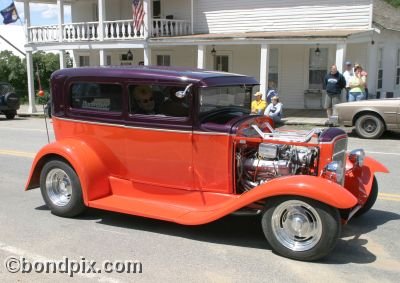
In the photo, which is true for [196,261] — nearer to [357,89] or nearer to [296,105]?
[357,89]

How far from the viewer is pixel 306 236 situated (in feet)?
15.7

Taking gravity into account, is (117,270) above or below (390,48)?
below

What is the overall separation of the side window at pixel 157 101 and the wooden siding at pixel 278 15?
14767 mm

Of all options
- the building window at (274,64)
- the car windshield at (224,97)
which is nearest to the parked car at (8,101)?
the building window at (274,64)

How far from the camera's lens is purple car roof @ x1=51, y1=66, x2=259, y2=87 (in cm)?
544

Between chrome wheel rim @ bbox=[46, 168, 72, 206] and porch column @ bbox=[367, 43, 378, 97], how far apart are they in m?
15.2

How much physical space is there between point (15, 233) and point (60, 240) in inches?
25.1

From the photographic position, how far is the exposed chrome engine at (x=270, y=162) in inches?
205

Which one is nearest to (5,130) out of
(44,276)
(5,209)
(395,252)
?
(5,209)

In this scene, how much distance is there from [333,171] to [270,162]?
2.23ft

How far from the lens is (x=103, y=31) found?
866 inches

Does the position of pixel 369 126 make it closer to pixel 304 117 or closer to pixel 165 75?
pixel 304 117

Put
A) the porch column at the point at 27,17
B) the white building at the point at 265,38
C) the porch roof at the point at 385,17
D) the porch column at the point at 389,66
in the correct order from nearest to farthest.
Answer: the white building at the point at 265,38 < the porch roof at the point at 385,17 < the porch column at the point at 389,66 < the porch column at the point at 27,17

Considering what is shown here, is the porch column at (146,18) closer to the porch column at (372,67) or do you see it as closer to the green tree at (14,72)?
the porch column at (372,67)
